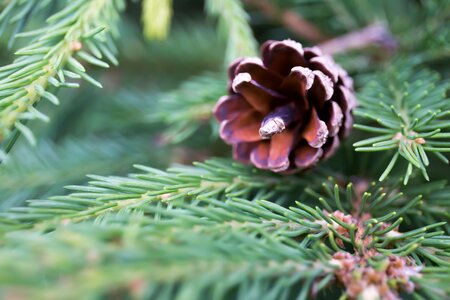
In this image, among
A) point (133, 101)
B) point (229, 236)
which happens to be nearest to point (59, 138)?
point (133, 101)

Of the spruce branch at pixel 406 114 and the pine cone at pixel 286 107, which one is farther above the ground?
the pine cone at pixel 286 107

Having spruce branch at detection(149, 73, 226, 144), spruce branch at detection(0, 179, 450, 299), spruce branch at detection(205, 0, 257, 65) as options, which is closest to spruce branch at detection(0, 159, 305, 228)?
spruce branch at detection(0, 179, 450, 299)

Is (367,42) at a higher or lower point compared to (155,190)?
lower

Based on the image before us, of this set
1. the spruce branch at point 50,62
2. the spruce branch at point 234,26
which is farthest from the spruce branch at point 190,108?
the spruce branch at point 50,62

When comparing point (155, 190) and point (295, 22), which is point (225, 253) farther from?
point (295, 22)

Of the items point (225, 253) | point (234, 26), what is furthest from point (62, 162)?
point (225, 253)

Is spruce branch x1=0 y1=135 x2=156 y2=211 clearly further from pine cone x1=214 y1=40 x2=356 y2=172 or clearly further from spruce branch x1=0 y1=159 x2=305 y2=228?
pine cone x1=214 y1=40 x2=356 y2=172

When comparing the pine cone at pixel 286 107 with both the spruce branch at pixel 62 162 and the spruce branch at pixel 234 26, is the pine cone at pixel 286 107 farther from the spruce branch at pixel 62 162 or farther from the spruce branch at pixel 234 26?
the spruce branch at pixel 62 162

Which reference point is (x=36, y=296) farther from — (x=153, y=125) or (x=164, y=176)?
(x=153, y=125)
